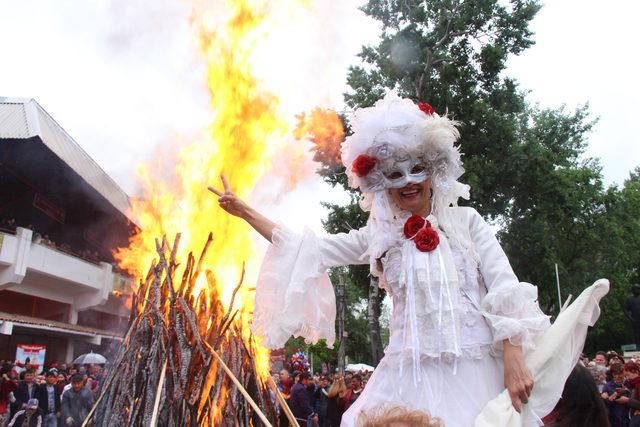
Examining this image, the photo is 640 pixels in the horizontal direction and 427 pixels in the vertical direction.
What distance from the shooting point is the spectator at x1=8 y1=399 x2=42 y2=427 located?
1077cm

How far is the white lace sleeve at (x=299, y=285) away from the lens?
2.61m

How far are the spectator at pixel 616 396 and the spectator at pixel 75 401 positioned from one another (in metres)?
8.08

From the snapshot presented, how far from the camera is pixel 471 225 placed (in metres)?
2.71

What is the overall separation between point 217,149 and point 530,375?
391 centimetres

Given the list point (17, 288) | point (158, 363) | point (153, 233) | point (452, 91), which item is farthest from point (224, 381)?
point (17, 288)

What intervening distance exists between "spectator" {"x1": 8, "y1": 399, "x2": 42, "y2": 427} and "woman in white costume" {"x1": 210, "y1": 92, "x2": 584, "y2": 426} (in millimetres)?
10145

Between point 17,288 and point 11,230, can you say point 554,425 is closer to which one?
point 11,230

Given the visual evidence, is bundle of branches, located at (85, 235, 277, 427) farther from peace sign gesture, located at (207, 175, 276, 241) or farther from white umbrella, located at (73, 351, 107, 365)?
white umbrella, located at (73, 351, 107, 365)

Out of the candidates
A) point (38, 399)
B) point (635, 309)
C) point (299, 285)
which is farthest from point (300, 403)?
point (299, 285)

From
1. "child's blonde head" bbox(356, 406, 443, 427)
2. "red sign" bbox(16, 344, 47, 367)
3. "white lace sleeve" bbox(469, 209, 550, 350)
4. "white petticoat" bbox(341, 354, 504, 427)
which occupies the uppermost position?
"red sign" bbox(16, 344, 47, 367)

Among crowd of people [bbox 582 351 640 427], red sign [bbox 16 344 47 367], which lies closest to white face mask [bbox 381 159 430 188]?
crowd of people [bbox 582 351 640 427]

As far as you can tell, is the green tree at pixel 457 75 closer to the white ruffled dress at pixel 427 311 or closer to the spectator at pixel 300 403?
the spectator at pixel 300 403

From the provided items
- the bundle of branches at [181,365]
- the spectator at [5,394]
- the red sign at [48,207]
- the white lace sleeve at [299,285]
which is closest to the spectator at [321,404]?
the spectator at [5,394]

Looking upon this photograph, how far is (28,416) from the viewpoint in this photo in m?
10.9
